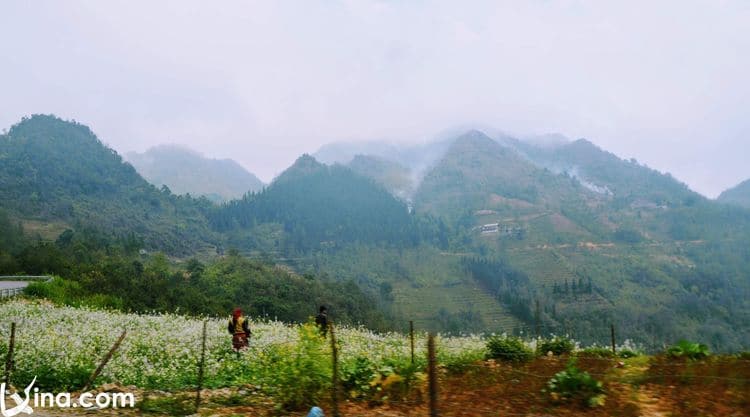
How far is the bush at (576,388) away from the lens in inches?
319

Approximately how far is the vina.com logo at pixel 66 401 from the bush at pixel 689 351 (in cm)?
1077

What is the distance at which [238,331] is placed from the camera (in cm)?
1473

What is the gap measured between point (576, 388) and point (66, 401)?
374 inches

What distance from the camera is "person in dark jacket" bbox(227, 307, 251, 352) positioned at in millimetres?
14664

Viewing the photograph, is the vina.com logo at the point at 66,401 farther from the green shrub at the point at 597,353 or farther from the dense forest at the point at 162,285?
the dense forest at the point at 162,285

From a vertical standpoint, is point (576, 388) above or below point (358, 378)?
above

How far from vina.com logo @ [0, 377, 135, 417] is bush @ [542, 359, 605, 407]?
24.9 feet

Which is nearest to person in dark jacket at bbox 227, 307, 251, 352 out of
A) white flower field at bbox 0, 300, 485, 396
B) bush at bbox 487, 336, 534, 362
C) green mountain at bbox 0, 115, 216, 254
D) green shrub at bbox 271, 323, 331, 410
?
white flower field at bbox 0, 300, 485, 396

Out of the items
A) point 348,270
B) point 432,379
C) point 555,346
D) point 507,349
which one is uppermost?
point 432,379

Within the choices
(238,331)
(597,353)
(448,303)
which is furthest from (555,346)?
(448,303)

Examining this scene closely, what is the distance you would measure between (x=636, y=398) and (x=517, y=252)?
19837cm

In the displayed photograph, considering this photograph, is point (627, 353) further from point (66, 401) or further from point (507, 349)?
point (66, 401)

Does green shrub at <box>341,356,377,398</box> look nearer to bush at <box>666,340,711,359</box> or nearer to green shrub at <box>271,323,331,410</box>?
green shrub at <box>271,323,331,410</box>

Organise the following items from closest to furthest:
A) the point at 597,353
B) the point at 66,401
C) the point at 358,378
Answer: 1. the point at 358,378
2. the point at 66,401
3. the point at 597,353
